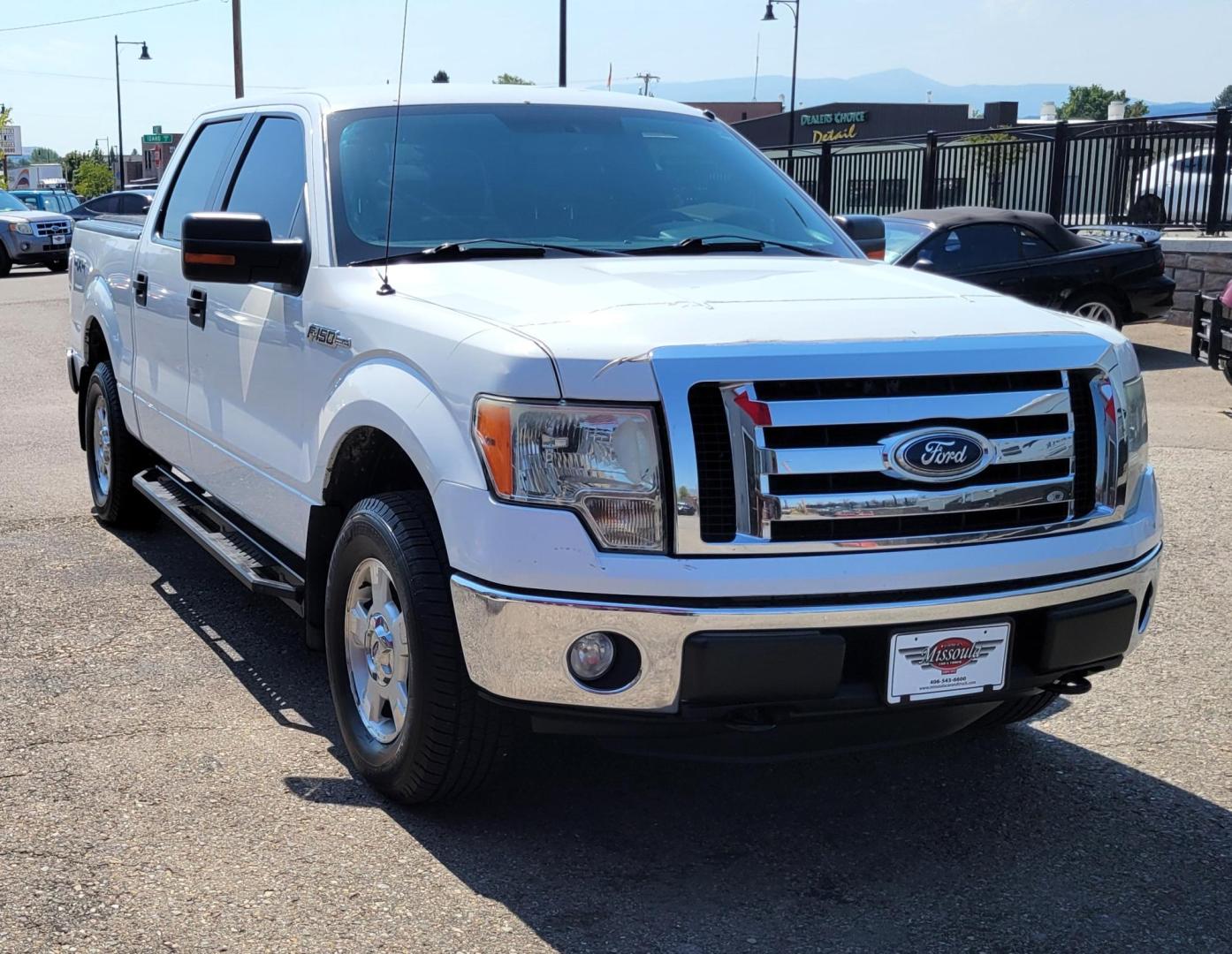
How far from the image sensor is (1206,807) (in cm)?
379

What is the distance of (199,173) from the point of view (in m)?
5.76

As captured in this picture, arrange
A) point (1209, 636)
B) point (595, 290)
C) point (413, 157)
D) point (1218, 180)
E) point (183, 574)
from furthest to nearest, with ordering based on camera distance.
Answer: point (1218, 180) < point (183, 574) < point (1209, 636) < point (413, 157) < point (595, 290)

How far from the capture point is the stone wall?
16312 millimetres

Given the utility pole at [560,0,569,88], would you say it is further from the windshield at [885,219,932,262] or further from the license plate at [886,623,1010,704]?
the license plate at [886,623,1010,704]

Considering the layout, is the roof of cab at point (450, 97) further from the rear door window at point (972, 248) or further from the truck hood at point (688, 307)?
the rear door window at point (972, 248)

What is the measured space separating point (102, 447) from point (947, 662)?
503 centimetres

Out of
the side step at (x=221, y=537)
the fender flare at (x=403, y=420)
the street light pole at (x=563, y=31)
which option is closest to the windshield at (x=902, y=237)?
the side step at (x=221, y=537)

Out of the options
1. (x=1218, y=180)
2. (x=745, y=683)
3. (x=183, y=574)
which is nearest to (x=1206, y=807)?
(x=745, y=683)

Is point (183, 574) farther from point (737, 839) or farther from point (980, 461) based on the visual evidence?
point (980, 461)

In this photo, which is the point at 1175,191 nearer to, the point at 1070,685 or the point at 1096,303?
the point at 1096,303

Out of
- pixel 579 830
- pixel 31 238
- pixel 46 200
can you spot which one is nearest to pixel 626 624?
pixel 579 830

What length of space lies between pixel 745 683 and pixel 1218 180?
15.7 m

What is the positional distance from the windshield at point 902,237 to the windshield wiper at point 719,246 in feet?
24.4

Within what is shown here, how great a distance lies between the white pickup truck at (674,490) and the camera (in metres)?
3.05
